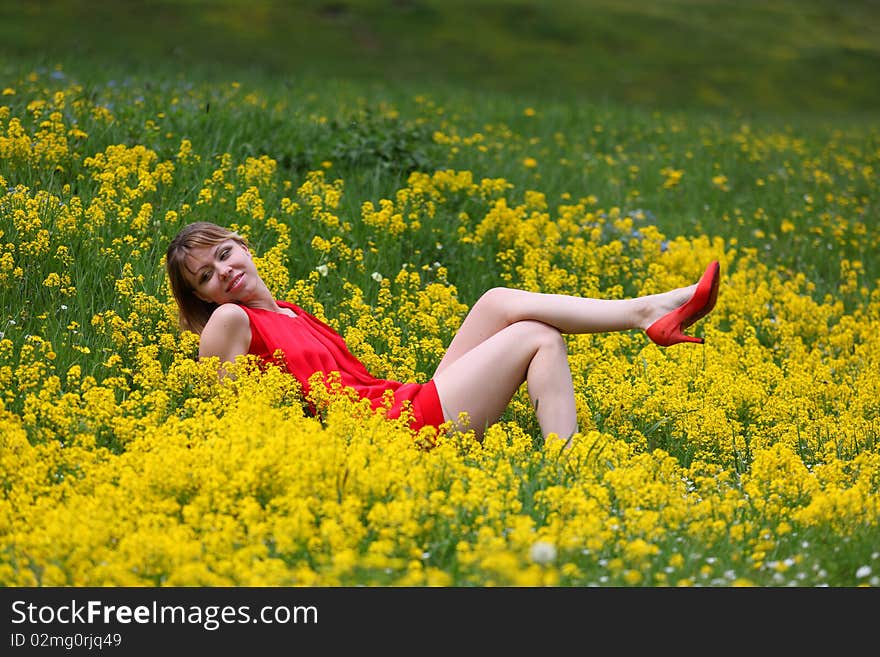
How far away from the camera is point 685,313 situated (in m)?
5.33

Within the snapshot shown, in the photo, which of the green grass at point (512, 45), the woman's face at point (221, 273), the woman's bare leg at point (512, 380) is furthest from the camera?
the green grass at point (512, 45)

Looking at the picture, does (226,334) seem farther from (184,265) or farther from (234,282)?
(184,265)

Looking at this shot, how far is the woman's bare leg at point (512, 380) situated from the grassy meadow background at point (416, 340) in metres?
0.27

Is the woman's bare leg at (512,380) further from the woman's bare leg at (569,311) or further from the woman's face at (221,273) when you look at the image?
the woman's face at (221,273)

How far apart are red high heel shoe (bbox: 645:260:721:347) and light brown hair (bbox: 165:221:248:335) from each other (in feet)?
7.15

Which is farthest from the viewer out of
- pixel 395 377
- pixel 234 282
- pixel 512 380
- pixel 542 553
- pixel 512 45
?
pixel 512 45

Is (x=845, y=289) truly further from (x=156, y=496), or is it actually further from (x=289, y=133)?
(x=156, y=496)

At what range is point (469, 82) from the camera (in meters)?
24.6

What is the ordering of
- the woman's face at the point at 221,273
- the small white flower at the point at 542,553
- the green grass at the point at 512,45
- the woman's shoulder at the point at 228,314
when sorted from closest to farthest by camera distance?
the small white flower at the point at 542,553
the woman's shoulder at the point at 228,314
the woman's face at the point at 221,273
the green grass at the point at 512,45

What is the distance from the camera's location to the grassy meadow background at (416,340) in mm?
3826

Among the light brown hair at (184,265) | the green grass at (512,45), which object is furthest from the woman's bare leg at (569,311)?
the green grass at (512,45)

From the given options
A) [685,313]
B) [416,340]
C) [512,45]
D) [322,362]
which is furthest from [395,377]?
[512,45]

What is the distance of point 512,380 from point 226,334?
140cm
